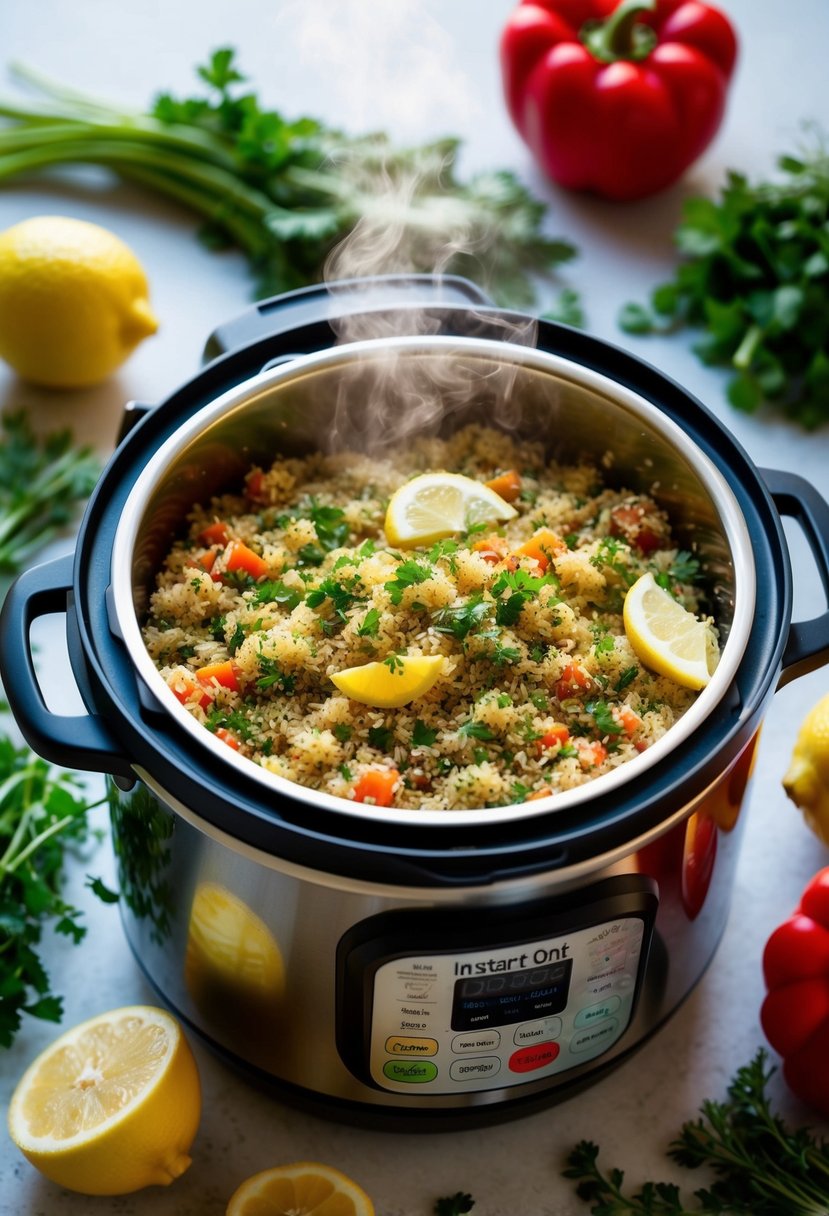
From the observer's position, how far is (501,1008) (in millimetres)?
1365

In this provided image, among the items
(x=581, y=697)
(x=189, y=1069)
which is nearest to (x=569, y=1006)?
(x=581, y=697)

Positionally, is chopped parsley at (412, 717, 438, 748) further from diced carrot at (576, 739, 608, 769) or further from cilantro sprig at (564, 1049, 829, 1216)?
cilantro sprig at (564, 1049, 829, 1216)

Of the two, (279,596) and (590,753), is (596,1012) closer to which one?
(590,753)

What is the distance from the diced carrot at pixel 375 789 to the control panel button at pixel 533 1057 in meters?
0.32

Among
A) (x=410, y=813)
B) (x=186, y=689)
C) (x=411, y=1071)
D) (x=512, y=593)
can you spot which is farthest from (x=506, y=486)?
(x=411, y=1071)

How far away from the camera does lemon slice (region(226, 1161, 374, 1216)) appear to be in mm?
1435

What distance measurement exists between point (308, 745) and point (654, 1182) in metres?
0.70

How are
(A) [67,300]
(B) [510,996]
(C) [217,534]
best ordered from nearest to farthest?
(B) [510,996], (C) [217,534], (A) [67,300]

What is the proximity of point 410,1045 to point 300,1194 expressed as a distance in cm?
23

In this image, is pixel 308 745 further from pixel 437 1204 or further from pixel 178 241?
pixel 178 241

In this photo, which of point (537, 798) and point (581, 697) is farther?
point (581, 697)

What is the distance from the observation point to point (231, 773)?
129 cm

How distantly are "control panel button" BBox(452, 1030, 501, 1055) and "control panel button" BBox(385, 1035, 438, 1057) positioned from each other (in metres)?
0.02

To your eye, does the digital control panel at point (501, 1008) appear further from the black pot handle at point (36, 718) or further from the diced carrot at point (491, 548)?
the diced carrot at point (491, 548)
